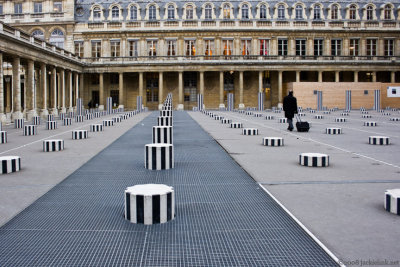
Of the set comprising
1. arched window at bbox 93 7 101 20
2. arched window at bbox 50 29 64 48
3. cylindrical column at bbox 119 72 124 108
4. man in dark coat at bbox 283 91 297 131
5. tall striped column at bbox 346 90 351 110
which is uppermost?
arched window at bbox 93 7 101 20

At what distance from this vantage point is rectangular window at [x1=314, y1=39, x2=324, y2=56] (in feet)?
217

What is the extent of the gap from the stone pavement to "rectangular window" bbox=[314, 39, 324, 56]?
52.2m

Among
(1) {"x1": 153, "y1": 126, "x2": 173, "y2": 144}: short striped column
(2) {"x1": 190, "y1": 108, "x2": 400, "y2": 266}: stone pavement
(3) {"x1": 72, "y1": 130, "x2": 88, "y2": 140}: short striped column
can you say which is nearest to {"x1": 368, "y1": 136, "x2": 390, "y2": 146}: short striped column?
(2) {"x1": 190, "y1": 108, "x2": 400, "y2": 266}: stone pavement

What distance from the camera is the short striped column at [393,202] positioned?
22.0ft

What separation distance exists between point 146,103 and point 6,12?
24312mm

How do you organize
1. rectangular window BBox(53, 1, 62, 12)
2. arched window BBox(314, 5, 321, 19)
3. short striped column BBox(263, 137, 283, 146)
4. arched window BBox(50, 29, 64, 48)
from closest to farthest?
1. short striped column BBox(263, 137, 283, 146)
2. rectangular window BBox(53, 1, 62, 12)
3. arched window BBox(50, 29, 64, 48)
4. arched window BBox(314, 5, 321, 19)

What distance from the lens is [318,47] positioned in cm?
6606

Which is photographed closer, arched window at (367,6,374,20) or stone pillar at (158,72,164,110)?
stone pillar at (158,72,164,110)

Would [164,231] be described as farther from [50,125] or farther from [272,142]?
[50,125]

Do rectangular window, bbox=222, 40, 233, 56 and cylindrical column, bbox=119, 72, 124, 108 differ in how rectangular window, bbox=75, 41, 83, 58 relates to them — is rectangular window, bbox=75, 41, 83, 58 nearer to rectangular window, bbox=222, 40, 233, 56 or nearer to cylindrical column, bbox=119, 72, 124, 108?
cylindrical column, bbox=119, 72, 124, 108

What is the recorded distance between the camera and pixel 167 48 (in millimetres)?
65625

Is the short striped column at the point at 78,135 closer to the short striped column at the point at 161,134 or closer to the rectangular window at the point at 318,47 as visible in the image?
the short striped column at the point at 161,134

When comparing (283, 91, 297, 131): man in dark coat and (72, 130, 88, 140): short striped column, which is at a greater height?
(283, 91, 297, 131): man in dark coat

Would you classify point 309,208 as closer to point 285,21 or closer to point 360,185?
point 360,185
